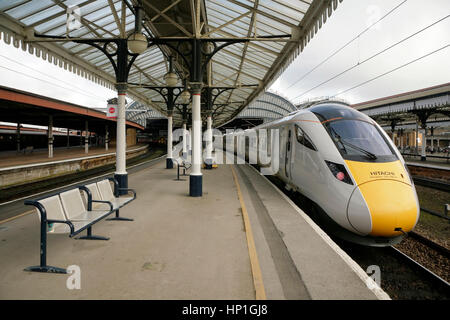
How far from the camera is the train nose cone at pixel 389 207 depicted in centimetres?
434

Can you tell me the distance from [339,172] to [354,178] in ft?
1.12

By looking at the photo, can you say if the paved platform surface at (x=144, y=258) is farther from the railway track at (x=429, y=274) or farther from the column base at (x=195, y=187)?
the railway track at (x=429, y=274)

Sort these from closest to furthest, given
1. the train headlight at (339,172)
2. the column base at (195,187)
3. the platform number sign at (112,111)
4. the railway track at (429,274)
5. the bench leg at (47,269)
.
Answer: the bench leg at (47,269)
the railway track at (429,274)
the train headlight at (339,172)
the column base at (195,187)
the platform number sign at (112,111)

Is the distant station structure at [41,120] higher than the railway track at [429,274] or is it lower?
higher

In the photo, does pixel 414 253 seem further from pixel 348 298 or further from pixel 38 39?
pixel 38 39

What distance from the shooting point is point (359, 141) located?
18.1ft

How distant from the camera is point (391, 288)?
431cm

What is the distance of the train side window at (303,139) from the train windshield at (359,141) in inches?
19.9

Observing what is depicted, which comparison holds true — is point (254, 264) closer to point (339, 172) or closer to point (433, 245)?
point (339, 172)

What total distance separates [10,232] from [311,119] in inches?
265

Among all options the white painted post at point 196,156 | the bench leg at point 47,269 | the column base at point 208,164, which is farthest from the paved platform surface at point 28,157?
the bench leg at point 47,269

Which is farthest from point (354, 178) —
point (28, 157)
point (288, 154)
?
point (28, 157)

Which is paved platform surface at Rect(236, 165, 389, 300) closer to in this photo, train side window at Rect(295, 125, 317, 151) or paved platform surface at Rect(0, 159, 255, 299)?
paved platform surface at Rect(0, 159, 255, 299)

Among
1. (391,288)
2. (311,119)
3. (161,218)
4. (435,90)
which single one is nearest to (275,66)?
(311,119)
